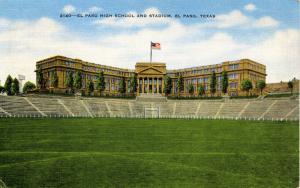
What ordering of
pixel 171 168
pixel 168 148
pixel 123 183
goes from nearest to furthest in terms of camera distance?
1. pixel 123 183
2. pixel 171 168
3. pixel 168 148

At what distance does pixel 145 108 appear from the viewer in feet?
207

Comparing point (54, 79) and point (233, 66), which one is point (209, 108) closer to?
point (233, 66)

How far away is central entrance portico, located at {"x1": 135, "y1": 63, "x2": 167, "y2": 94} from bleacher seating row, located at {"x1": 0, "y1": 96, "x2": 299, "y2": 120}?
13.8 metres

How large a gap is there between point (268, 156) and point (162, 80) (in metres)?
65.1

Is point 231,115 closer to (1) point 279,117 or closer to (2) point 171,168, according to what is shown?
(1) point 279,117

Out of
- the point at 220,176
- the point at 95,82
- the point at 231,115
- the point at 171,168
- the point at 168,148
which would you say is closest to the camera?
the point at 220,176

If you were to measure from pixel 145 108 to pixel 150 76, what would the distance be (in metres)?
19.5

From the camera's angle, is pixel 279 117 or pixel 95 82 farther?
pixel 95 82

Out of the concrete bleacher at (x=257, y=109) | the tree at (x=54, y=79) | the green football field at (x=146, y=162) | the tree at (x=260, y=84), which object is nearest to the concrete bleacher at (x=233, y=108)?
the concrete bleacher at (x=257, y=109)

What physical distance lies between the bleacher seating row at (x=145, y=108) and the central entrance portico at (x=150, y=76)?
45.3 ft

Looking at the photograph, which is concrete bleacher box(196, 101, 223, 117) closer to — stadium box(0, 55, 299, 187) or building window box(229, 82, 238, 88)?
building window box(229, 82, 238, 88)

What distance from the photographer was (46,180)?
12555 millimetres

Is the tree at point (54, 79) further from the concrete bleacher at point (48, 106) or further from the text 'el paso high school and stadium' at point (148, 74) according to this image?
the concrete bleacher at point (48, 106)

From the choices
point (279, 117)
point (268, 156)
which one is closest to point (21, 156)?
point (268, 156)
